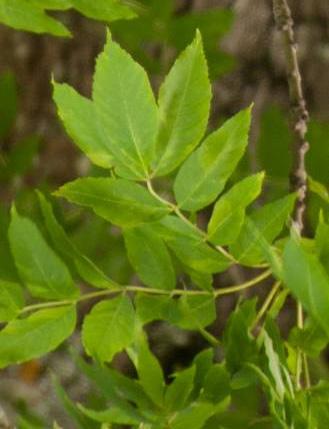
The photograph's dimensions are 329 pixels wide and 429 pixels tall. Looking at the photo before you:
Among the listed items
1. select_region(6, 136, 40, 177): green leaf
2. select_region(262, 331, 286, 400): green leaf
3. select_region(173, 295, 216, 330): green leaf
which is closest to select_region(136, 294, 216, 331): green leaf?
select_region(173, 295, 216, 330): green leaf

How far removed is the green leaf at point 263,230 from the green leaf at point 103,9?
7.3 inches

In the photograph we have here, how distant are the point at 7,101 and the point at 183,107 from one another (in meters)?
0.67

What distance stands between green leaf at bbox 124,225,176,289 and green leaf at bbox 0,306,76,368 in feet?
0.19

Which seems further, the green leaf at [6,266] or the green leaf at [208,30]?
the green leaf at [208,30]

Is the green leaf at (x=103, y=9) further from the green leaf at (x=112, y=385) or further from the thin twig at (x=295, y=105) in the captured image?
the green leaf at (x=112, y=385)

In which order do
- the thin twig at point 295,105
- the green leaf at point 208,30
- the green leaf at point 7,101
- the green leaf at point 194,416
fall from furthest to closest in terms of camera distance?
the green leaf at point 7,101, the green leaf at point 208,30, the thin twig at point 295,105, the green leaf at point 194,416

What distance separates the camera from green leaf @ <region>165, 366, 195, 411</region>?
0.82 metres

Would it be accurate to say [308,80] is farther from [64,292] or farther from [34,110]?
[64,292]

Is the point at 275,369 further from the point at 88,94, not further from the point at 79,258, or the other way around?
the point at 88,94

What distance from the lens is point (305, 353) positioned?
2.67 feet

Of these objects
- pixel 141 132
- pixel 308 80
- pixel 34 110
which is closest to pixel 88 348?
pixel 141 132

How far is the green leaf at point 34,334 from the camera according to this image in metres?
0.82

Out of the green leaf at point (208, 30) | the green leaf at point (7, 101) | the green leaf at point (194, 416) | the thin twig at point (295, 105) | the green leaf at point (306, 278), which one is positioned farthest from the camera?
the green leaf at point (7, 101)

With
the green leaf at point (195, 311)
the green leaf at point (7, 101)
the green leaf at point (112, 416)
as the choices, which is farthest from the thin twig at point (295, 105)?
the green leaf at point (7, 101)
